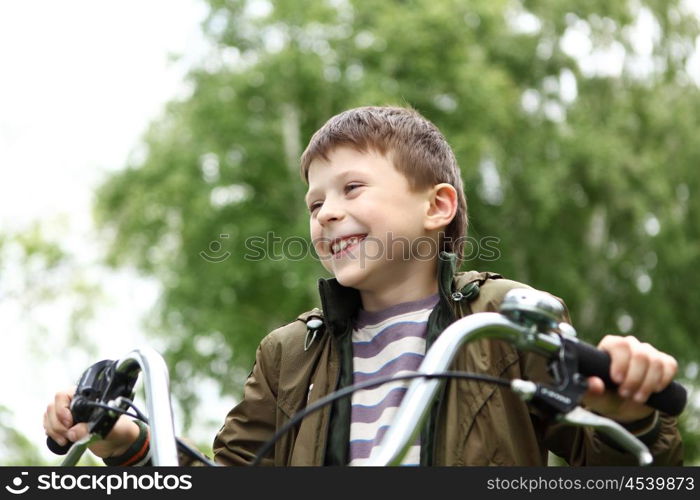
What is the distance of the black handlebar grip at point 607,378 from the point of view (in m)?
1.58

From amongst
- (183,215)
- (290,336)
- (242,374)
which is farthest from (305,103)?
(290,336)

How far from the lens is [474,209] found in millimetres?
17438

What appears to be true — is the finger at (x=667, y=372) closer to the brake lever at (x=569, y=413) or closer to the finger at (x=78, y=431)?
the brake lever at (x=569, y=413)

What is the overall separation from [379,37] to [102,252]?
7.73 meters

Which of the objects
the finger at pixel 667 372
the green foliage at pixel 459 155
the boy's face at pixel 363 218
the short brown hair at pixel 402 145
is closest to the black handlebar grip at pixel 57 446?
the boy's face at pixel 363 218

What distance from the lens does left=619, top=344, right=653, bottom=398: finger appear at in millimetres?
1607

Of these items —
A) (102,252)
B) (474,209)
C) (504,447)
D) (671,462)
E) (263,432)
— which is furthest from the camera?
A: (102,252)

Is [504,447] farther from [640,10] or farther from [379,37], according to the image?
[640,10]

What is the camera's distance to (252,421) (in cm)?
245

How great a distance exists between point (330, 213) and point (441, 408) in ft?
1.85

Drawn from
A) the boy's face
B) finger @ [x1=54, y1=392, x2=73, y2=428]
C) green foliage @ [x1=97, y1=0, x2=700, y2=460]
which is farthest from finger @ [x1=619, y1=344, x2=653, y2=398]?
green foliage @ [x1=97, y1=0, x2=700, y2=460]

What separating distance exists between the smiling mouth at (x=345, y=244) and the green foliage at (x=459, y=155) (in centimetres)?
1232

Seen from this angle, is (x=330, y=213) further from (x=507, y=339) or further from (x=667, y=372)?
(x=667, y=372)
